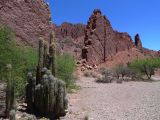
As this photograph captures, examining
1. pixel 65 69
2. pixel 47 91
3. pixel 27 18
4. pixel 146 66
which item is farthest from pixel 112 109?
pixel 146 66

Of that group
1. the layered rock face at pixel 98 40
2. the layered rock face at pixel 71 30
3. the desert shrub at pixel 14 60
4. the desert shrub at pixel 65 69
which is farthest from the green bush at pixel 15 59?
the layered rock face at pixel 71 30

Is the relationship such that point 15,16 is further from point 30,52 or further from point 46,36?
point 30,52

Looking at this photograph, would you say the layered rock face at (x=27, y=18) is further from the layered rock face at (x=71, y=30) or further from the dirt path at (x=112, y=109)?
the layered rock face at (x=71, y=30)

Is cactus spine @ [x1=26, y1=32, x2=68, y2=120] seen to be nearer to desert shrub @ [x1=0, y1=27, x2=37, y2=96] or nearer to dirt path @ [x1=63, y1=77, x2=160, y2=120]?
dirt path @ [x1=63, y1=77, x2=160, y2=120]

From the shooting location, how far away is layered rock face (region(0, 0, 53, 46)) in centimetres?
3191

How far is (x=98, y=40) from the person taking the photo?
71312 millimetres

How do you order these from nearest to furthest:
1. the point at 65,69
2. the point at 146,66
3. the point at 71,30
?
the point at 65,69, the point at 146,66, the point at 71,30

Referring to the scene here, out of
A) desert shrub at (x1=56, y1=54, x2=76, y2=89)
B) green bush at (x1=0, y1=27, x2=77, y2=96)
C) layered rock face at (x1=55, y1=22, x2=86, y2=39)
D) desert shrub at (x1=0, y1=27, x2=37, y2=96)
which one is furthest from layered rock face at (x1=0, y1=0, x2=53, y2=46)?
layered rock face at (x1=55, y1=22, x2=86, y2=39)

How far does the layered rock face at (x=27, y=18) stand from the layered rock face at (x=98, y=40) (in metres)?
31.9

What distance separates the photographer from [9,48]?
64.8ft

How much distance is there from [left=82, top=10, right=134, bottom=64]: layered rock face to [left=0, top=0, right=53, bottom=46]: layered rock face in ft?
105

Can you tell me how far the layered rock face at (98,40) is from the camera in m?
69.2

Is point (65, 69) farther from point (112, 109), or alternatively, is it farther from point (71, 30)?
point (71, 30)

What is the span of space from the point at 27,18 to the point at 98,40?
3776 centimetres
